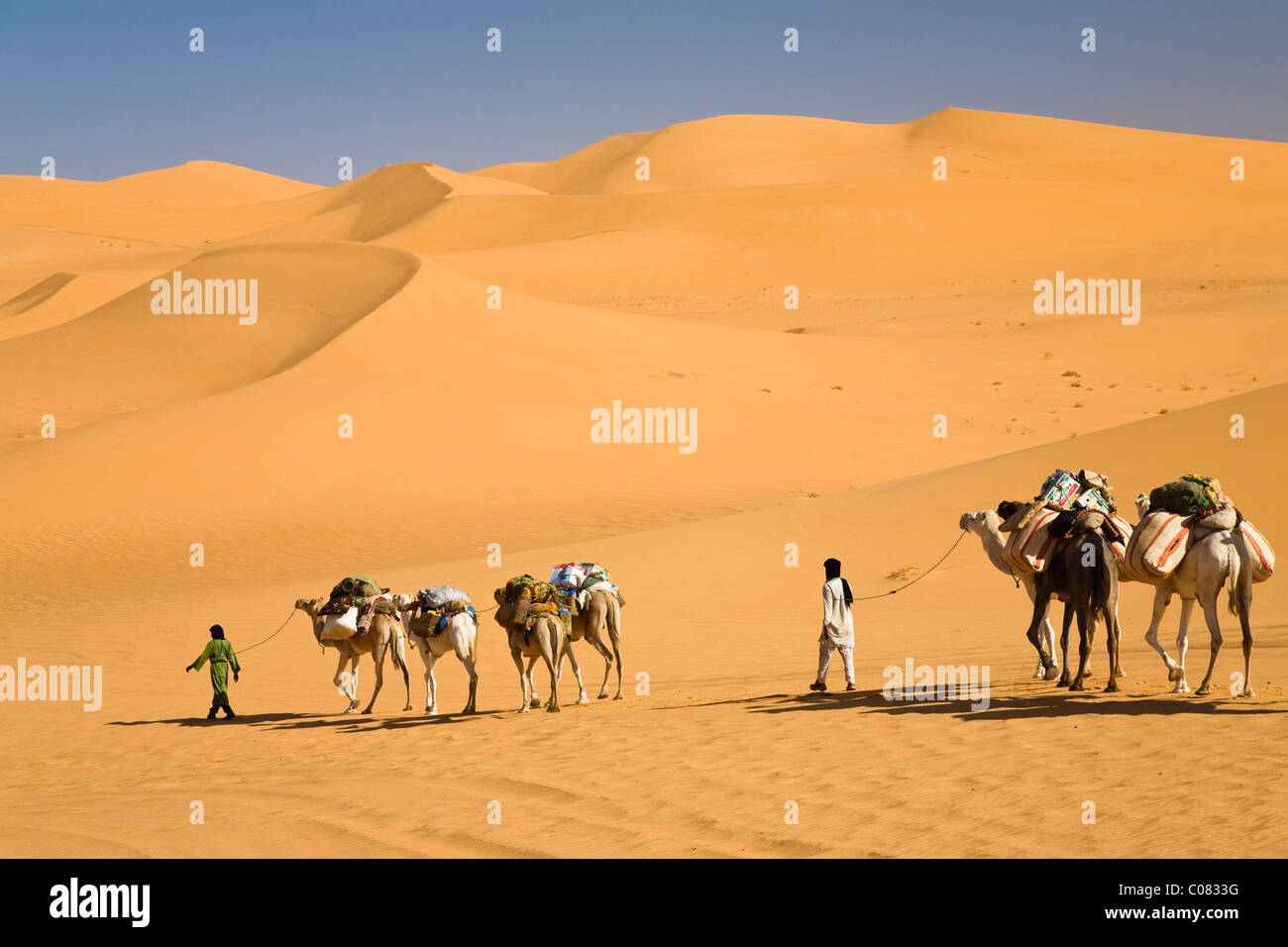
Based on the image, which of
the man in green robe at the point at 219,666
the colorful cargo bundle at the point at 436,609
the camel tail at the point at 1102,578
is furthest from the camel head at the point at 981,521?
the man in green robe at the point at 219,666

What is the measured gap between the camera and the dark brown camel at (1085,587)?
37.1ft

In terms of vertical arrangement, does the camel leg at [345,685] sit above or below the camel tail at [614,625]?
below

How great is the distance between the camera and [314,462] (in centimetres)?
2878

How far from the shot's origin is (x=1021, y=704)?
36.5ft

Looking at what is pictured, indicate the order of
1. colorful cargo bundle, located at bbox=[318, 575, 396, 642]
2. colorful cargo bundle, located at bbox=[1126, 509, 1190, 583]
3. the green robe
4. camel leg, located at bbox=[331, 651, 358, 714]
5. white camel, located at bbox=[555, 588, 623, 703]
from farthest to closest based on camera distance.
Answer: the green robe → camel leg, located at bbox=[331, 651, 358, 714] → colorful cargo bundle, located at bbox=[318, 575, 396, 642] → white camel, located at bbox=[555, 588, 623, 703] → colorful cargo bundle, located at bbox=[1126, 509, 1190, 583]

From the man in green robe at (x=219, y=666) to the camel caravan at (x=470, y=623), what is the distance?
0.95 meters

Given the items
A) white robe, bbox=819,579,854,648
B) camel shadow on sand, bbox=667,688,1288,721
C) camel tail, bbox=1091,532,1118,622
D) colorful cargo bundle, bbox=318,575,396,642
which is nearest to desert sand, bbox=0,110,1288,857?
camel shadow on sand, bbox=667,688,1288,721

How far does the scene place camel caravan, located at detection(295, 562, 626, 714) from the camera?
12914 millimetres

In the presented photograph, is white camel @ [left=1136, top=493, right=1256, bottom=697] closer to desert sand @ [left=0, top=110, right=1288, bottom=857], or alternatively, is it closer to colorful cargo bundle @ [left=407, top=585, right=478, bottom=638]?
desert sand @ [left=0, top=110, right=1288, bottom=857]

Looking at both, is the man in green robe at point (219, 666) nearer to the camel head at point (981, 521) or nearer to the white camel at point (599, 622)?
the white camel at point (599, 622)

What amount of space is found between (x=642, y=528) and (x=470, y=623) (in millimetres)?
11781

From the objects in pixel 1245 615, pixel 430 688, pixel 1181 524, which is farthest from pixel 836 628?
pixel 430 688

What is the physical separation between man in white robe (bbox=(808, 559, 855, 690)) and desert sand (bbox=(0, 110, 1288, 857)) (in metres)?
0.45

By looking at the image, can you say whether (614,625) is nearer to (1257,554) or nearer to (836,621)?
(836,621)
